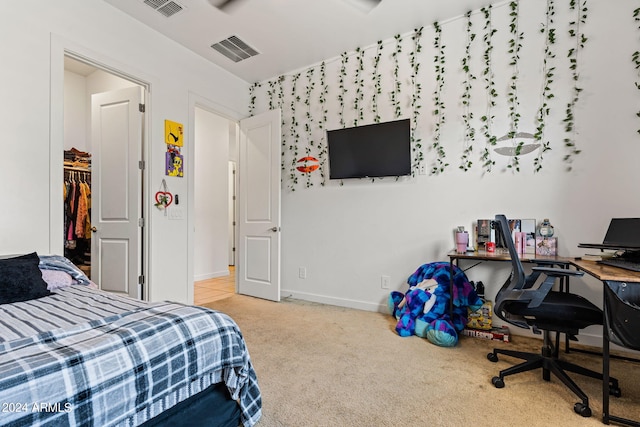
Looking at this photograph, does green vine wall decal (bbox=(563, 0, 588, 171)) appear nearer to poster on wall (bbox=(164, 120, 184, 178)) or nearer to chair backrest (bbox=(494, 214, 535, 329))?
chair backrest (bbox=(494, 214, 535, 329))

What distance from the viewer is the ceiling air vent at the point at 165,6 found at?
2686 mm

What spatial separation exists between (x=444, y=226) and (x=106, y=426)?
2.91 m

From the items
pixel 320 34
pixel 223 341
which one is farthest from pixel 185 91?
pixel 223 341

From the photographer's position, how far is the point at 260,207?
399 cm

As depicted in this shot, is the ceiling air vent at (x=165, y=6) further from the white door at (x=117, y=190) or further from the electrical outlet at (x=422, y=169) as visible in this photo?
the electrical outlet at (x=422, y=169)

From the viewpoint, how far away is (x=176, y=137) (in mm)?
3340

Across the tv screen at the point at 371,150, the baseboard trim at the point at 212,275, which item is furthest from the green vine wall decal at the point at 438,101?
the baseboard trim at the point at 212,275

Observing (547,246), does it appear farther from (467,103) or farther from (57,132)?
(57,132)

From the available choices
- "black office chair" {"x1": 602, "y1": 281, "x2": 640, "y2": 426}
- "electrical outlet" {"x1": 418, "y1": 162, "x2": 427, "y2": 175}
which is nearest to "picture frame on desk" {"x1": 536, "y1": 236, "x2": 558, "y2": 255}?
"black office chair" {"x1": 602, "y1": 281, "x2": 640, "y2": 426}

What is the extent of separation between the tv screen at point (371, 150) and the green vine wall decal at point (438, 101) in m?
0.27

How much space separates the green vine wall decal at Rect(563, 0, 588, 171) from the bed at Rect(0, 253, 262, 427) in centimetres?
300

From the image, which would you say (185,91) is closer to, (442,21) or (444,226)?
(442,21)

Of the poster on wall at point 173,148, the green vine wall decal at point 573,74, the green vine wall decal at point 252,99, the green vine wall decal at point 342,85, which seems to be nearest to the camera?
the green vine wall decal at point 573,74

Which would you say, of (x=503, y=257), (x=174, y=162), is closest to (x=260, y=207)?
(x=174, y=162)
